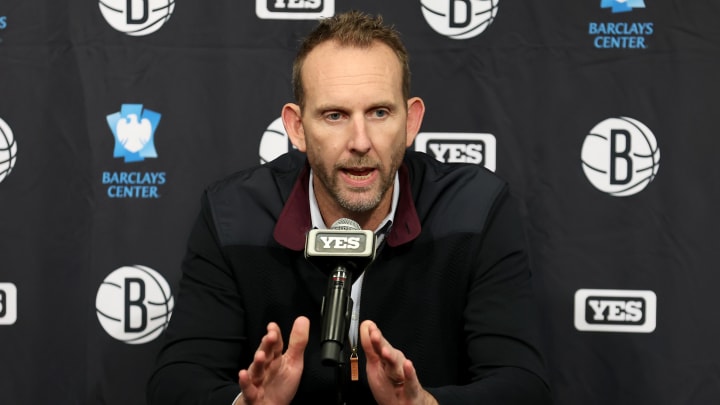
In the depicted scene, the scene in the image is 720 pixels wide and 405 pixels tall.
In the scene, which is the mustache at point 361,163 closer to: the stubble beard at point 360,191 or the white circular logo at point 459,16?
the stubble beard at point 360,191

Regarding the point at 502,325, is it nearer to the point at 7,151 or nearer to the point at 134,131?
the point at 134,131

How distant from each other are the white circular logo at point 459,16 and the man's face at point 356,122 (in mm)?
521

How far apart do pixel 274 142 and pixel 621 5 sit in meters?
1.02

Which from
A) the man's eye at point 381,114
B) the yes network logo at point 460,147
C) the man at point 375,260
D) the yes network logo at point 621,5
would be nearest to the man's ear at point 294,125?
the man at point 375,260

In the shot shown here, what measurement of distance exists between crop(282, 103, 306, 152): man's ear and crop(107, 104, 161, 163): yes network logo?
52 cm

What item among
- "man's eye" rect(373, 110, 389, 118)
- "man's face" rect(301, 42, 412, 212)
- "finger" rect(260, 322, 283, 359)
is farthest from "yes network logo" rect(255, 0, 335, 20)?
"finger" rect(260, 322, 283, 359)

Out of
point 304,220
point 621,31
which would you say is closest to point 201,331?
point 304,220

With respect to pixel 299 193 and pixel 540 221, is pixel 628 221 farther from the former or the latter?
pixel 299 193

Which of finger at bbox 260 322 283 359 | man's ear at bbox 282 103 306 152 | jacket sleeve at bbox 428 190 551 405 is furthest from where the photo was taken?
man's ear at bbox 282 103 306 152

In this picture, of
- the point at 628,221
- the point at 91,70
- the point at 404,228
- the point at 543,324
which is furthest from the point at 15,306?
the point at 628,221

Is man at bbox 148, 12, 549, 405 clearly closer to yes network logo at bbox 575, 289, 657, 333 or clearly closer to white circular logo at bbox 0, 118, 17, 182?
yes network logo at bbox 575, 289, 657, 333

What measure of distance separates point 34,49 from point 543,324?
1605 mm

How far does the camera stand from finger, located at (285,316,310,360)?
1.53 m

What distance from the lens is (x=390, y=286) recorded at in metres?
1.98
